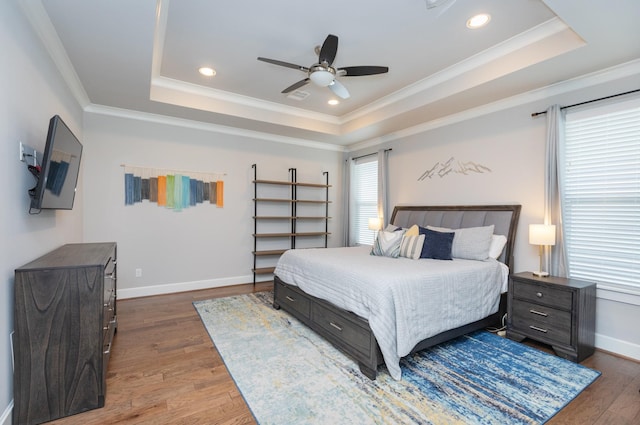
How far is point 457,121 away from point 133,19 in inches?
151

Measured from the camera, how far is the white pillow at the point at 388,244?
3449 millimetres

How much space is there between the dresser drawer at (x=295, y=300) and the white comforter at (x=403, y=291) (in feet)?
0.42

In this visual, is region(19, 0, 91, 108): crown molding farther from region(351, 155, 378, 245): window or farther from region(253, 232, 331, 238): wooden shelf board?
region(351, 155, 378, 245): window

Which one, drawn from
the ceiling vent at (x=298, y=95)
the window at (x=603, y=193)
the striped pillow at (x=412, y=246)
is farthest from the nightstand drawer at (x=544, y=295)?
the ceiling vent at (x=298, y=95)

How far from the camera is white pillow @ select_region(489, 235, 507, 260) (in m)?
3.42

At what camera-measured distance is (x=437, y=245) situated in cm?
341

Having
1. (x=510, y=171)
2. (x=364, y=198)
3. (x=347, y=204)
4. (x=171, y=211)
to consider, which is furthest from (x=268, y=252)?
(x=510, y=171)

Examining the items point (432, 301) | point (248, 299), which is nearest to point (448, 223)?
point (432, 301)

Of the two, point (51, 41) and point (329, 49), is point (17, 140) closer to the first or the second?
point (51, 41)

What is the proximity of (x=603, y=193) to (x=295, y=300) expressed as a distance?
3255 mm

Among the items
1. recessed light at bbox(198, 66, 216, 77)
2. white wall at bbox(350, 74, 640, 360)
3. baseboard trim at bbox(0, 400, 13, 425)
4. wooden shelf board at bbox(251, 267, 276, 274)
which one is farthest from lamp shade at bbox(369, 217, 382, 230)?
baseboard trim at bbox(0, 400, 13, 425)

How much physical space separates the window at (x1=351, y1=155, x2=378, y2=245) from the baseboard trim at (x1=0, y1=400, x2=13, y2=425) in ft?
15.8

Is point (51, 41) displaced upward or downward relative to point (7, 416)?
upward

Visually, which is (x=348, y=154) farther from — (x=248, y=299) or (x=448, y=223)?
(x=248, y=299)
